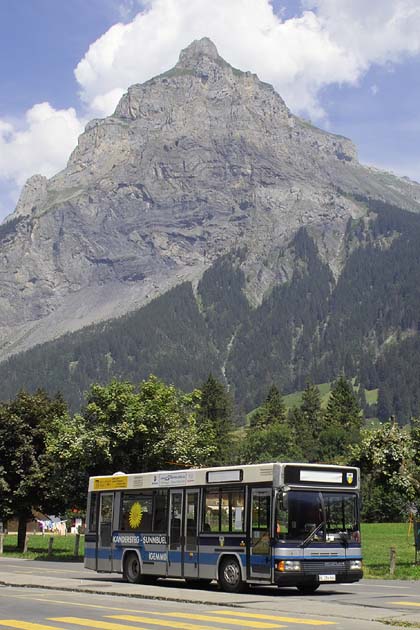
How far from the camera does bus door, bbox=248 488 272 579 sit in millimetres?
22125

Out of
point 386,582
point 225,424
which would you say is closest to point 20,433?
point 386,582

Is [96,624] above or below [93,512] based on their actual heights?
below

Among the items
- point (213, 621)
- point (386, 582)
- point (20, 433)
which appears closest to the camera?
point (213, 621)

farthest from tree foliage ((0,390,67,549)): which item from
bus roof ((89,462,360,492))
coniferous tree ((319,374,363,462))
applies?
coniferous tree ((319,374,363,462))

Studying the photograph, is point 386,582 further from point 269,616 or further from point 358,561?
point 269,616

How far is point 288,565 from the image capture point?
21812 millimetres

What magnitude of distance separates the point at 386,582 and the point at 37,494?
26.9 m

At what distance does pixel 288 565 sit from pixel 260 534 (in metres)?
1.13

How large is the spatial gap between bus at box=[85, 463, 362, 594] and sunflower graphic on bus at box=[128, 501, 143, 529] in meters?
0.03

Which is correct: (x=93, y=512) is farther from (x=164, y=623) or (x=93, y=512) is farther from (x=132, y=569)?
(x=164, y=623)

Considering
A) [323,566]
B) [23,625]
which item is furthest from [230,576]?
[23,625]

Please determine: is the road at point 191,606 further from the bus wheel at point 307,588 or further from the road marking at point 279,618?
the bus wheel at point 307,588

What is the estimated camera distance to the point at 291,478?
22.5m

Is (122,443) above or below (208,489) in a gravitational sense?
above
